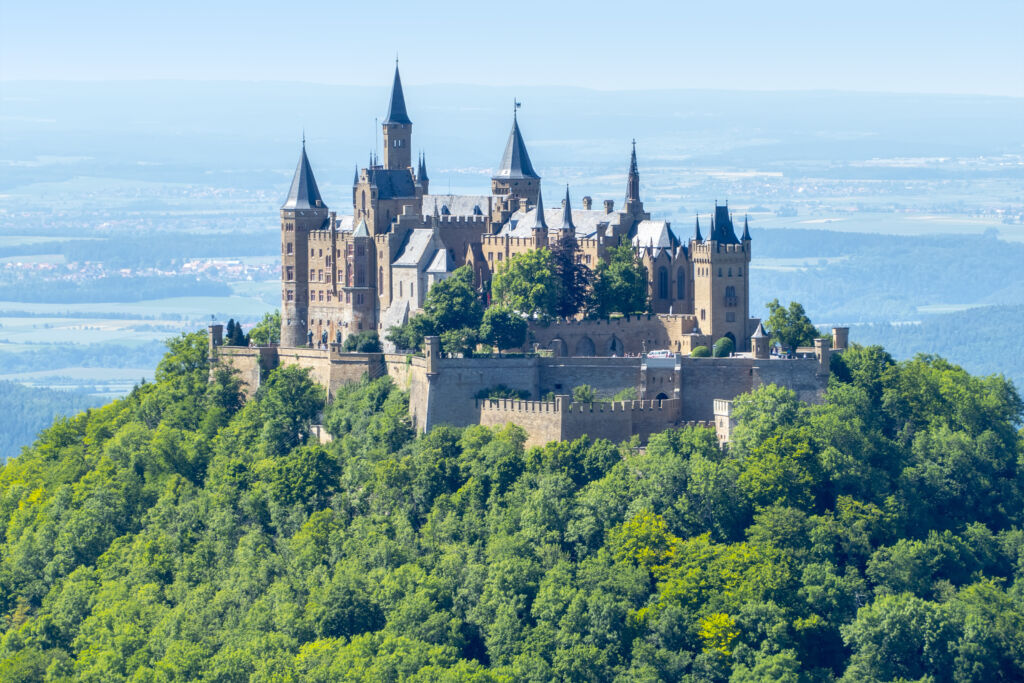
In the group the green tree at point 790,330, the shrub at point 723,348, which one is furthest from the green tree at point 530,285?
the green tree at point 790,330

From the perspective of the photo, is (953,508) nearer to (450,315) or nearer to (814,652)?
(814,652)

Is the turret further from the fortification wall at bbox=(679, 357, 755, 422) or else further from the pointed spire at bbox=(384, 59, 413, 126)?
the fortification wall at bbox=(679, 357, 755, 422)

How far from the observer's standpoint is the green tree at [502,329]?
81.2 m

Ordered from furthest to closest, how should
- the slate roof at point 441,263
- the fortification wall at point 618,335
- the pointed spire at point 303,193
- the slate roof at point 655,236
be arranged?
the pointed spire at point 303,193 → the slate roof at point 441,263 → the slate roof at point 655,236 → the fortification wall at point 618,335

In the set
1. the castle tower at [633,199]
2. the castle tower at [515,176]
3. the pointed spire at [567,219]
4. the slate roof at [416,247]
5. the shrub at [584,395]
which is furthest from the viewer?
the castle tower at [515,176]

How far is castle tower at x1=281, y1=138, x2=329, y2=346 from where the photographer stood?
A: 93.2 metres

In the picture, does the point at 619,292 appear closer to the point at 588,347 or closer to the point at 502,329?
the point at 588,347

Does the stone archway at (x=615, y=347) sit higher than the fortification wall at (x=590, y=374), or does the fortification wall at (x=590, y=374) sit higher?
the stone archway at (x=615, y=347)

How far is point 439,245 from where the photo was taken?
9000cm

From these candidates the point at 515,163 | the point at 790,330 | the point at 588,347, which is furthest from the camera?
the point at 515,163

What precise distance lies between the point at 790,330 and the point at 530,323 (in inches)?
407

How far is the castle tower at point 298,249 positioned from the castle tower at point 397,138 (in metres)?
3.71

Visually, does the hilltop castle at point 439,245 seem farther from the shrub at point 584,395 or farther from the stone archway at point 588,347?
the shrub at point 584,395

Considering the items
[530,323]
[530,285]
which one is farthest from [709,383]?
[530,285]
